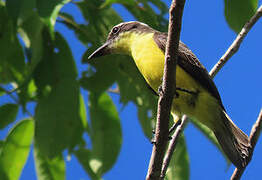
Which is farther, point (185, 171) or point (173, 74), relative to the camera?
point (185, 171)

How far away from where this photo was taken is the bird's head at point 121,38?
375 cm

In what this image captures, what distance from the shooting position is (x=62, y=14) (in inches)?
153

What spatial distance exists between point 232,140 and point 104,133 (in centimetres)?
95

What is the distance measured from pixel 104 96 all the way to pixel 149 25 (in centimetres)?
66

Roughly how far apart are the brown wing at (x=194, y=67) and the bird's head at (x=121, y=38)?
37 cm

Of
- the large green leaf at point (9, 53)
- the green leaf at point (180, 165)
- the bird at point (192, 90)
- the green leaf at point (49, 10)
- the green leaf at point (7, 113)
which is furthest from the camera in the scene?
the green leaf at point (7, 113)

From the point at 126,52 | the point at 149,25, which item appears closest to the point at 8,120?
the point at 126,52

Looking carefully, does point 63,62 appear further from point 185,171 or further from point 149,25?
point 185,171

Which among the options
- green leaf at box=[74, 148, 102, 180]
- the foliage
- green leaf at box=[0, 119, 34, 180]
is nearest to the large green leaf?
the foliage

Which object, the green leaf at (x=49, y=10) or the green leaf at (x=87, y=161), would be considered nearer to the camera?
the green leaf at (x=49, y=10)


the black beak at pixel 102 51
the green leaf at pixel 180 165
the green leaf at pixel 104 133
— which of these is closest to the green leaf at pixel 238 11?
the green leaf at pixel 180 165

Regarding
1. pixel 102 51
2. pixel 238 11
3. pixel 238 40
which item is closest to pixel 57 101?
pixel 102 51

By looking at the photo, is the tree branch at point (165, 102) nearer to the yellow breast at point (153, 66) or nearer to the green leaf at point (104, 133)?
the yellow breast at point (153, 66)

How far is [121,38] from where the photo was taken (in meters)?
3.91
